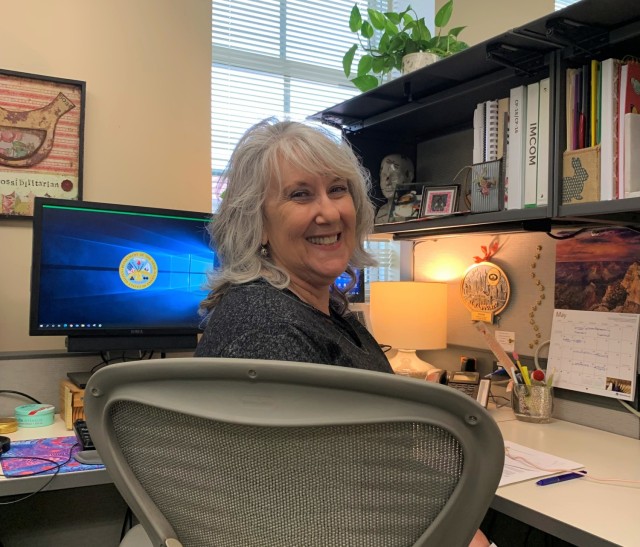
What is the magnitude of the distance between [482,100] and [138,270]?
3.65ft

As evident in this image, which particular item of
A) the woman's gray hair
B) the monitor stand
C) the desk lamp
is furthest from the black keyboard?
the desk lamp

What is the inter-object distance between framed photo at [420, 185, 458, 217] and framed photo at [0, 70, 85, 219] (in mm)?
1080

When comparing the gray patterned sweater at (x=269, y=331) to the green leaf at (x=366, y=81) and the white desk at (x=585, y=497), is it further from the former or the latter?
the green leaf at (x=366, y=81)

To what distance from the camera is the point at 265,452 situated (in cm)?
53

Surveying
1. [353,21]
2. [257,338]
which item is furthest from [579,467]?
[353,21]

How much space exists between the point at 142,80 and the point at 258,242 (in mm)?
1154

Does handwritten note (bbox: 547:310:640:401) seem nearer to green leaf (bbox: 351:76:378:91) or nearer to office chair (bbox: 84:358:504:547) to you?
green leaf (bbox: 351:76:378:91)

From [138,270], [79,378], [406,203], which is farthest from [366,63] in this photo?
[79,378]

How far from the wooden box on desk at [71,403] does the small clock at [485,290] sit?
1198mm

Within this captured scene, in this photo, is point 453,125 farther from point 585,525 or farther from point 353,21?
point 585,525

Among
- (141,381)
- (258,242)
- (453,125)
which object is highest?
(453,125)

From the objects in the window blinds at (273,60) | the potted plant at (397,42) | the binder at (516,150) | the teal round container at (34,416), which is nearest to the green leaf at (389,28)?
the potted plant at (397,42)

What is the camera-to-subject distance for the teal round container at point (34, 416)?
155cm

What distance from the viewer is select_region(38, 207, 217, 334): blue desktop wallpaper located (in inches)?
62.0
